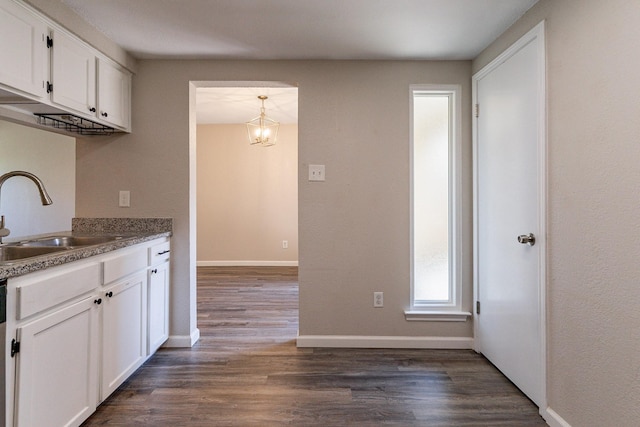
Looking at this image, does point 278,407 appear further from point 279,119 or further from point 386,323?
point 279,119

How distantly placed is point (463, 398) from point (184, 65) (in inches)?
116

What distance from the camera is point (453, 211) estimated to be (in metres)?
2.64

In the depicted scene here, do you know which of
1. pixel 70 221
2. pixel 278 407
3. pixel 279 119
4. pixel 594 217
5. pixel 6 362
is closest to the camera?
pixel 6 362

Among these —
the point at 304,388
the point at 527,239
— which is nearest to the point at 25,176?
the point at 304,388

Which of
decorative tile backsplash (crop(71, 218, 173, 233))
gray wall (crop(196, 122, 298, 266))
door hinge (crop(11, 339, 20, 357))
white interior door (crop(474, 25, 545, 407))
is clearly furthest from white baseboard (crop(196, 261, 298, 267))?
door hinge (crop(11, 339, 20, 357))

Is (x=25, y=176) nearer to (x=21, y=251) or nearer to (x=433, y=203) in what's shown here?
(x=21, y=251)

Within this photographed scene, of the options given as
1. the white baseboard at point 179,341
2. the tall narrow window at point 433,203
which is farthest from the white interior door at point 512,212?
the white baseboard at point 179,341

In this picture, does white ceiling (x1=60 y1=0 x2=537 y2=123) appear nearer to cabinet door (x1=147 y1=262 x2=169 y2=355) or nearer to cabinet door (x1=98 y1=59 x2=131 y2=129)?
cabinet door (x1=98 y1=59 x2=131 y2=129)

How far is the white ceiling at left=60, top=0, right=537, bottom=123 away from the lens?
6.19 ft

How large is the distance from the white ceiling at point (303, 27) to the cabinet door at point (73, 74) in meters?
0.20

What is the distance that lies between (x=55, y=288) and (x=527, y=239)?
7.58ft

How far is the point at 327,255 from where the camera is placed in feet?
8.54

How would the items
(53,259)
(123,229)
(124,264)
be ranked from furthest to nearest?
(123,229)
(124,264)
(53,259)

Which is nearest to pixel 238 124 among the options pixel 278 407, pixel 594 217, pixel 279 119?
pixel 279 119
